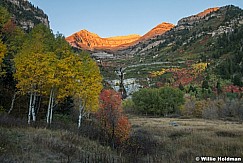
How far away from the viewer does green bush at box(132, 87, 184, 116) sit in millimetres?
88125

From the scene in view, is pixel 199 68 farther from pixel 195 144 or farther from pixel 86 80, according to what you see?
pixel 195 144

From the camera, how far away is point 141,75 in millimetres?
158875

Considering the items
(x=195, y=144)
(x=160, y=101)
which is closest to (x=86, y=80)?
(x=195, y=144)

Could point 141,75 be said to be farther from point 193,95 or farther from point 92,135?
point 92,135

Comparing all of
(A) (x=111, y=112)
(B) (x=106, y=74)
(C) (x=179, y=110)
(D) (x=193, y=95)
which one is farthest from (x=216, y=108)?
(B) (x=106, y=74)

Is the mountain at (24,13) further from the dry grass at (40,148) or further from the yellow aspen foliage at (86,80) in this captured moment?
the dry grass at (40,148)

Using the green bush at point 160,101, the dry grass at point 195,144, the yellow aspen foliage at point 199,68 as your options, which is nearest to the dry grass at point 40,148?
the dry grass at point 195,144

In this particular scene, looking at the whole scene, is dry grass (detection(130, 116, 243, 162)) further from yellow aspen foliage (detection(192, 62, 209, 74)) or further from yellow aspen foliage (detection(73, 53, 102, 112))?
yellow aspen foliage (detection(192, 62, 209, 74))

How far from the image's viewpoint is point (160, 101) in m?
87.7

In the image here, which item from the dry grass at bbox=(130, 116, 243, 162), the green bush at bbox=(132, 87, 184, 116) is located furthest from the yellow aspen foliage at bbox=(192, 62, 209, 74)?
the dry grass at bbox=(130, 116, 243, 162)

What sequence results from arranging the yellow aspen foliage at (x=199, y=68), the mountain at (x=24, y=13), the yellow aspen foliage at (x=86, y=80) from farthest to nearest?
1. the yellow aspen foliage at (x=199, y=68)
2. the mountain at (x=24, y=13)
3. the yellow aspen foliage at (x=86, y=80)

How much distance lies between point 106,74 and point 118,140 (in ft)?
475

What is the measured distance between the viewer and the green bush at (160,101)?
8812cm

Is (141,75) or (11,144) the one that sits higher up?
(141,75)
